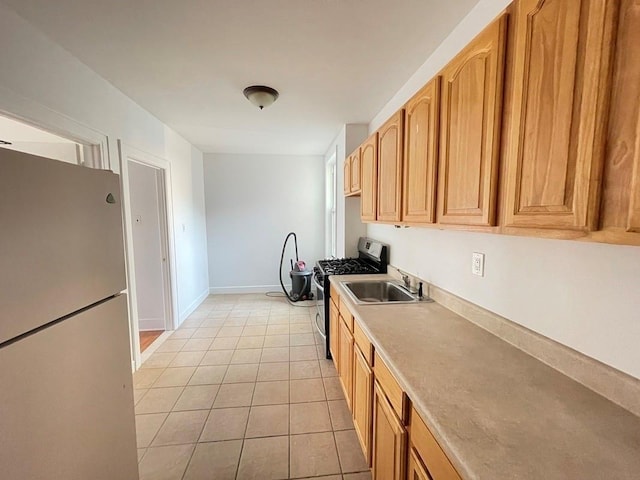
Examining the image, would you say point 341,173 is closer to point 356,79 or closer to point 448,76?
point 356,79

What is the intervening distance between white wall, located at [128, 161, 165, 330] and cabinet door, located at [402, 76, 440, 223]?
2.97 metres

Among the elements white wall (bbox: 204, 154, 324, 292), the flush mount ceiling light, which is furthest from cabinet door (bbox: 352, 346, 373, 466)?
white wall (bbox: 204, 154, 324, 292)

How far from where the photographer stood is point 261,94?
2.29 m

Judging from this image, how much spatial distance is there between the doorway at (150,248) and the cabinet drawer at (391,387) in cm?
294

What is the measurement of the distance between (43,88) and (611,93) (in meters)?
2.56

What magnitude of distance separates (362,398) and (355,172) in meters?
1.95

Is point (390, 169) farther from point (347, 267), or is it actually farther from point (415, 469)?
point (415, 469)

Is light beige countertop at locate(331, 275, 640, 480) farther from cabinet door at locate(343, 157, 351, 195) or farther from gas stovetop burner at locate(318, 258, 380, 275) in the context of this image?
cabinet door at locate(343, 157, 351, 195)

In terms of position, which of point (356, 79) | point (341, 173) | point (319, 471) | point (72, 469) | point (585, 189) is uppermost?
point (356, 79)

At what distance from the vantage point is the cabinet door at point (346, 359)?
73.7 inches

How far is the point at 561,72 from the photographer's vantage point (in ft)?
2.30

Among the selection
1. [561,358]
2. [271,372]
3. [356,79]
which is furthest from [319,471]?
[356,79]

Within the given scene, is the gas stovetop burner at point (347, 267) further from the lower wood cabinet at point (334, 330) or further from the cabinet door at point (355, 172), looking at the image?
the cabinet door at point (355, 172)

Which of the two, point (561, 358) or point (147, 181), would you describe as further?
point (147, 181)
